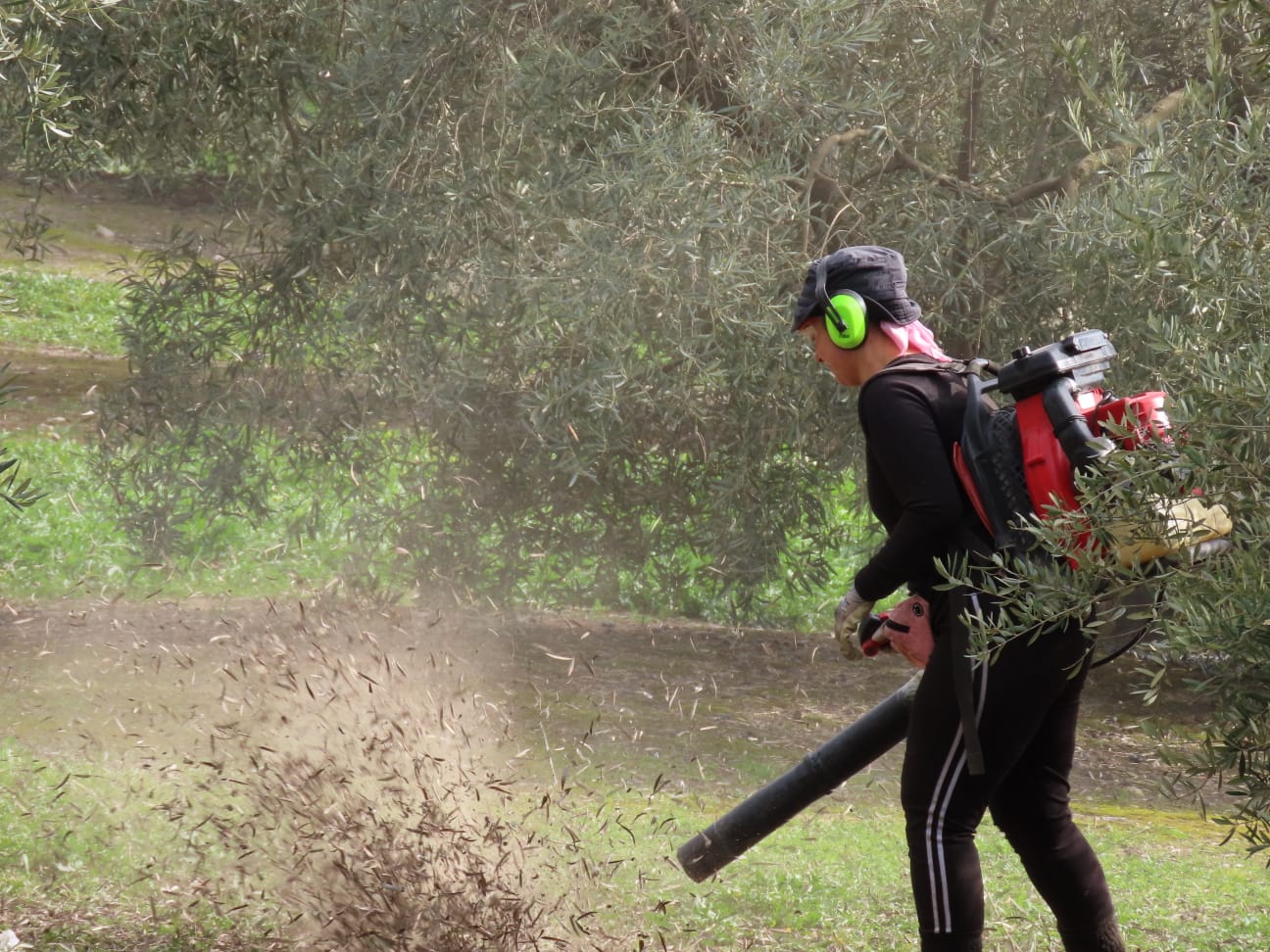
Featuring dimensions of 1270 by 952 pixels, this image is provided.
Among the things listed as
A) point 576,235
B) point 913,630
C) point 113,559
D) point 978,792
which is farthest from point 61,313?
point 978,792

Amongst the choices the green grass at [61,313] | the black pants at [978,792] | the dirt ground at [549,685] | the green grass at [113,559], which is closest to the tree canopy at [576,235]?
the dirt ground at [549,685]

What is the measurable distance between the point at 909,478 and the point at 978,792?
2.70 ft

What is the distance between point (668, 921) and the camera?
479cm

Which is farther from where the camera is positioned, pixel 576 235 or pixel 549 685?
pixel 549 685

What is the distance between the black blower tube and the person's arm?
47cm

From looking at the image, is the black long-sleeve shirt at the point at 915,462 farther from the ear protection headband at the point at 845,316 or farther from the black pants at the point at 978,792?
the black pants at the point at 978,792

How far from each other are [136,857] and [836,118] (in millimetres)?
4540

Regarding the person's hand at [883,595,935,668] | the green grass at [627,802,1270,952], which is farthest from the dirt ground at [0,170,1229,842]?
the person's hand at [883,595,935,668]

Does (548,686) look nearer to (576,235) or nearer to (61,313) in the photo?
(576,235)

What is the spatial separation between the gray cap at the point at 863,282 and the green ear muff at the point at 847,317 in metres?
0.03

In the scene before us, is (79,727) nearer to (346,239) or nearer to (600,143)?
(346,239)

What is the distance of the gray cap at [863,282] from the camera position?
3.76 meters

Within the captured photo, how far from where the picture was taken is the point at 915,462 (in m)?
3.52

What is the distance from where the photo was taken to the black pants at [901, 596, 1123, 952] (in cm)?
347
